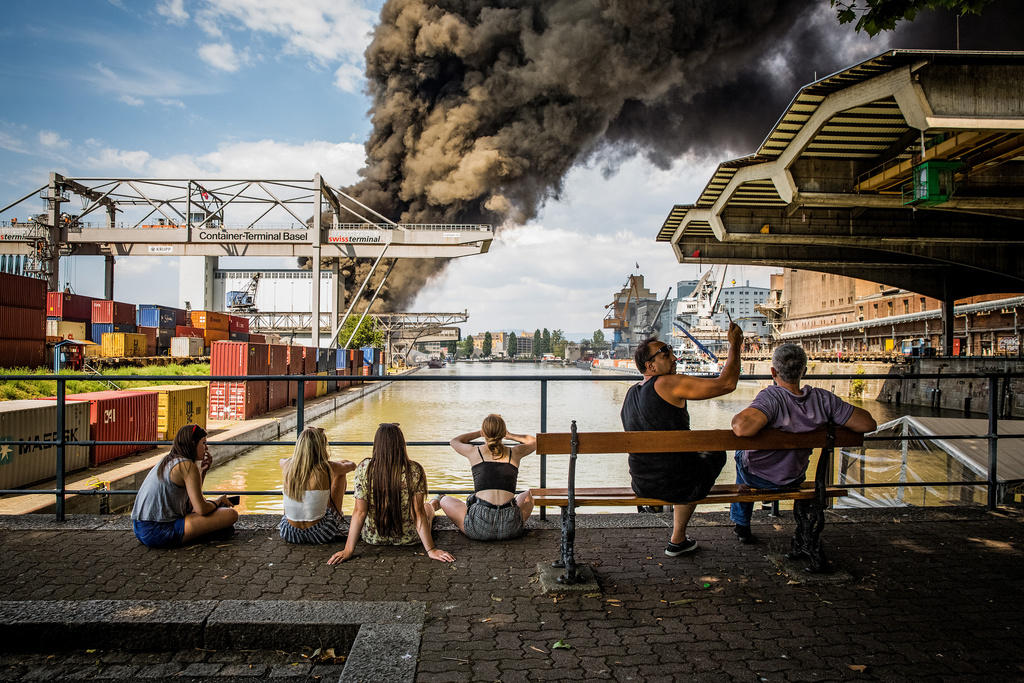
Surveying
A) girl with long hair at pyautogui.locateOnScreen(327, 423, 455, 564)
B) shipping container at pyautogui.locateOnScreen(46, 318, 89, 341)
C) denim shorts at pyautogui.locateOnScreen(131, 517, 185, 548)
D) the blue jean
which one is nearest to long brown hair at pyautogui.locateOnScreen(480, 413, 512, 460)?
girl with long hair at pyautogui.locateOnScreen(327, 423, 455, 564)

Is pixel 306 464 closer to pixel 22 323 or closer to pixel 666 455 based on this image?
pixel 666 455

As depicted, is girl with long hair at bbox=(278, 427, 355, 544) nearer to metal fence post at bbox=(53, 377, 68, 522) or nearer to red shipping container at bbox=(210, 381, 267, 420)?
metal fence post at bbox=(53, 377, 68, 522)

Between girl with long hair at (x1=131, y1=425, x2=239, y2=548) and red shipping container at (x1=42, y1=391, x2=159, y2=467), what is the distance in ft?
28.8

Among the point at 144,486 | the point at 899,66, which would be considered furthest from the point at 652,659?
the point at 899,66

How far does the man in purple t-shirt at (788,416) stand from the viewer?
3537 millimetres

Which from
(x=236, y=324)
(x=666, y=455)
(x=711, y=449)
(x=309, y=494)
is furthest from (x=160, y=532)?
(x=236, y=324)

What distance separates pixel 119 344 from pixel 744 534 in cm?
2935

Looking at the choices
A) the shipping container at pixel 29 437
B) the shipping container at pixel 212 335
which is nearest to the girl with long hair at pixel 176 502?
the shipping container at pixel 29 437

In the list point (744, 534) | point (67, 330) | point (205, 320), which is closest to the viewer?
point (744, 534)

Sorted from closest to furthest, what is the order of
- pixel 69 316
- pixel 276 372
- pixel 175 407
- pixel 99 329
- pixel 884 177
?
pixel 884 177
pixel 175 407
pixel 276 372
pixel 69 316
pixel 99 329

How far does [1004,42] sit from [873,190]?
2448 centimetres

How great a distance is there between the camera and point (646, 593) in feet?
10.6

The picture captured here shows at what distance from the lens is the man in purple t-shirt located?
3.54 metres

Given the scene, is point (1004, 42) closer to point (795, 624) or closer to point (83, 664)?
point (795, 624)
